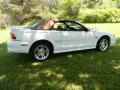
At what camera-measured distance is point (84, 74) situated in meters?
6.58

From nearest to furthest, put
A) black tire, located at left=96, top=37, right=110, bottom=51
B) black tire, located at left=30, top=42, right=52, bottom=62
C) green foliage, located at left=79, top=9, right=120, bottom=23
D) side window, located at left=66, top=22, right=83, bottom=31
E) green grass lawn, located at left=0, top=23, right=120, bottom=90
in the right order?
green grass lawn, located at left=0, top=23, right=120, bottom=90
black tire, located at left=30, top=42, right=52, bottom=62
side window, located at left=66, top=22, right=83, bottom=31
black tire, located at left=96, top=37, right=110, bottom=51
green foliage, located at left=79, top=9, right=120, bottom=23

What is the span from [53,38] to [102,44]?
7.91 ft

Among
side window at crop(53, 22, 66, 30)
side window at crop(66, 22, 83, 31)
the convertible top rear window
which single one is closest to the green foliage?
side window at crop(66, 22, 83, 31)

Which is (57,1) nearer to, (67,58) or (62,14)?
(62,14)

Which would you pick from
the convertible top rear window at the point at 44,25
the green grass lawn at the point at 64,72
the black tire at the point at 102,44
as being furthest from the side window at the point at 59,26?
the black tire at the point at 102,44

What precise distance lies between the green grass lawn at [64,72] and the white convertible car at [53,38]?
1.22 feet

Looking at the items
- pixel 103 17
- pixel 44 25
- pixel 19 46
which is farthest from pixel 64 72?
pixel 103 17

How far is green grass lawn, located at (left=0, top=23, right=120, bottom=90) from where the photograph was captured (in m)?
5.82

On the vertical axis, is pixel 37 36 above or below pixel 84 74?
above

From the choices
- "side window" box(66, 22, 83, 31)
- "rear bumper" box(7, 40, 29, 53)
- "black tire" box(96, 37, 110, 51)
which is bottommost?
"black tire" box(96, 37, 110, 51)

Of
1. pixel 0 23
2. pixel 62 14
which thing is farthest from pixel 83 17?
pixel 0 23

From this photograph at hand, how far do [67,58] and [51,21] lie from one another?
1477 millimetres

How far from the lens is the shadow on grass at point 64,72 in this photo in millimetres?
5828

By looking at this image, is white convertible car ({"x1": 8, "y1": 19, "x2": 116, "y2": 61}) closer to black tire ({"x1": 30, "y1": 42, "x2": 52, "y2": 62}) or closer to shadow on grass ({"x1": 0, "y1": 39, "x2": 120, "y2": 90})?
black tire ({"x1": 30, "y1": 42, "x2": 52, "y2": 62})
